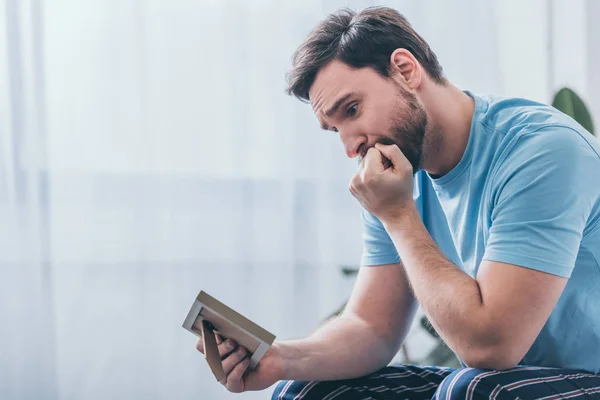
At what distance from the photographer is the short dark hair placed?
125 cm

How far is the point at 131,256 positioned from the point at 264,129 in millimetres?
512

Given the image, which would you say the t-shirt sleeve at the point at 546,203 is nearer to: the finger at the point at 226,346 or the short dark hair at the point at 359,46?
the short dark hair at the point at 359,46

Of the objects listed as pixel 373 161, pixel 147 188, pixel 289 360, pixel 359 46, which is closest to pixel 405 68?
pixel 359 46

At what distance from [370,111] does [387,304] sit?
362 millimetres

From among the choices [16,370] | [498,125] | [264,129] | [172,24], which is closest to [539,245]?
[498,125]

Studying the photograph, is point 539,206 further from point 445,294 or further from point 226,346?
point 226,346

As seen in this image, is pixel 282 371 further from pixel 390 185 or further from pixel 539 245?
pixel 539 245

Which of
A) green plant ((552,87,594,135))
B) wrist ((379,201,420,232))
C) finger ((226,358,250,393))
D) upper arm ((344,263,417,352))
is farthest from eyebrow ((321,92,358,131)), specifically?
green plant ((552,87,594,135))

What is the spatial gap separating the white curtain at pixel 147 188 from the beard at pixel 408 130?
3.06 ft

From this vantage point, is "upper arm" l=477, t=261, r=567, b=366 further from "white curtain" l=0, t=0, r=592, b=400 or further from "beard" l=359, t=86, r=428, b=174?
"white curtain" l=0, t=0, r=592, b=400

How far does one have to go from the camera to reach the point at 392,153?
1175mm

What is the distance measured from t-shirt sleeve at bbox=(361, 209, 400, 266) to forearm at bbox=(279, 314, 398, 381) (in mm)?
117

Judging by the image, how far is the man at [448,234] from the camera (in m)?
1.01

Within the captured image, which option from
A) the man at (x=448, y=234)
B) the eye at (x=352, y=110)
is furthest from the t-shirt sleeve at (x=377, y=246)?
the eye at (x=352, y=110)
